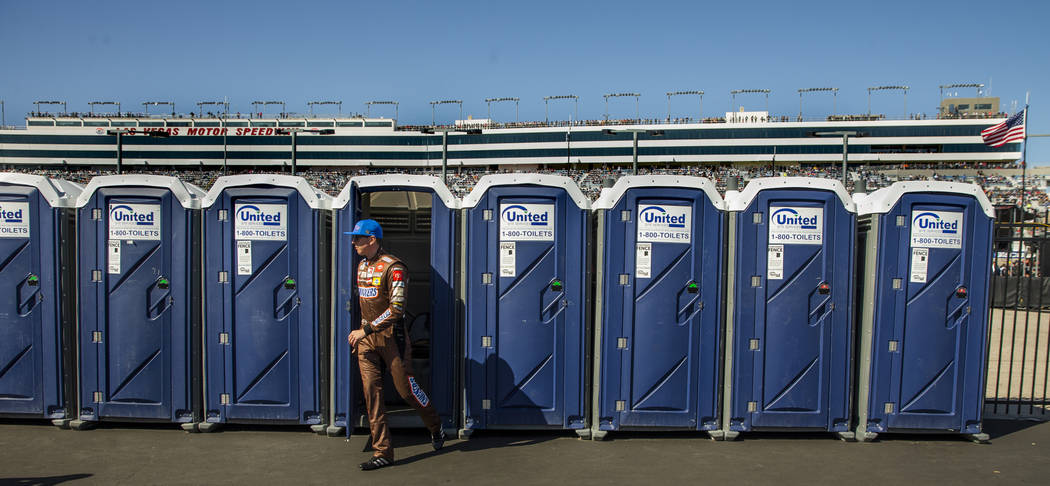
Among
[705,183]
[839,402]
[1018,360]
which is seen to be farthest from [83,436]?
[1018,360]

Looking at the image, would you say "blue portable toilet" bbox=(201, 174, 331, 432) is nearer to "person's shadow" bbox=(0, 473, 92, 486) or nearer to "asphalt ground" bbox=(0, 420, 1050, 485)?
"asphalt ground" bbox=(0, 420, 1050, 485)

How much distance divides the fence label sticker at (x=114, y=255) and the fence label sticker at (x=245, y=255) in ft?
3.61

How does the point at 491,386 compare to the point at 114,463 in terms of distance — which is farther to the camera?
the point at 491,386

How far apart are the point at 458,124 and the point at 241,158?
2803cm

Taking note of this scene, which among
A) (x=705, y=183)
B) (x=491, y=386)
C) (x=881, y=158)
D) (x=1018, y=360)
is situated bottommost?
(x=1018, y=360)

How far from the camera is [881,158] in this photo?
69562 mm

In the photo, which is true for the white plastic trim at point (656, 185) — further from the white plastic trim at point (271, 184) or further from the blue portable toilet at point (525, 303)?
the white plastic trim at point (271, 184)

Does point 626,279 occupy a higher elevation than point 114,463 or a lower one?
higher

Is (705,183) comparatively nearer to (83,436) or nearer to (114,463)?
(114,463)

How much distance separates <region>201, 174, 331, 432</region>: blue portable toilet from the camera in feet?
18.9

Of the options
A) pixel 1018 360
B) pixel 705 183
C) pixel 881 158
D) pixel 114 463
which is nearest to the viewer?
pixel 114 463

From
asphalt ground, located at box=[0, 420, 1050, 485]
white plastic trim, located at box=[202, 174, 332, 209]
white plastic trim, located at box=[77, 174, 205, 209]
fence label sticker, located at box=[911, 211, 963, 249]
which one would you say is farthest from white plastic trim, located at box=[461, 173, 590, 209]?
fence label sticker, located at box=[911, 211, 963, 249]

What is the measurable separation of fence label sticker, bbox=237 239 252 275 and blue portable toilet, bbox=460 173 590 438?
1.96 m

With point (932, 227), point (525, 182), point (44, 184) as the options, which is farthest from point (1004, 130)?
point (44, 184)
